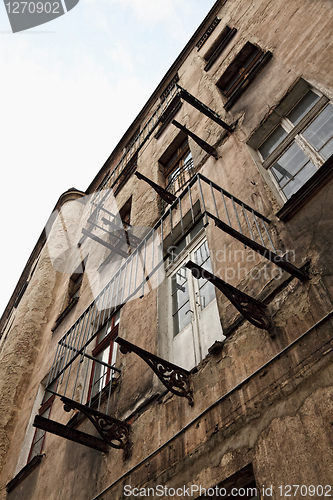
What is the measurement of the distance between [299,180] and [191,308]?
221 centimetres

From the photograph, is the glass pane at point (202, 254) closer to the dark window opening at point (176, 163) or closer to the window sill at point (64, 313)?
the dark window opening at point (176, 163)

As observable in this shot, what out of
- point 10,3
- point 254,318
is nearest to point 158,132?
point 10,3

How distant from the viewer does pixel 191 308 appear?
5145 mm

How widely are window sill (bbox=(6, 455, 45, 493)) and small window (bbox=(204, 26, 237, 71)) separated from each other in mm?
9395

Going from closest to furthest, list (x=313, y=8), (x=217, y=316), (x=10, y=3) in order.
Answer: (x=217, y=316) → (x=313, y=8) → (x=10, y=3)

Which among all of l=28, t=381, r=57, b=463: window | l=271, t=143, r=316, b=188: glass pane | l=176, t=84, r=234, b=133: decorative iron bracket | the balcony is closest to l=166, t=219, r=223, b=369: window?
the balcony

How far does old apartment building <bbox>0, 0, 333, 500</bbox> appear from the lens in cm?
303

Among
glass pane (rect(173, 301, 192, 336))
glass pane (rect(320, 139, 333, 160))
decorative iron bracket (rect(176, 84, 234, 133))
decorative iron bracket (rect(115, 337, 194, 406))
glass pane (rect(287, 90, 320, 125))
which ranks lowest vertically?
glass pane (rect(173, 301, 192, 336))

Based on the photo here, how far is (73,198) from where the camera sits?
1708 centimetres

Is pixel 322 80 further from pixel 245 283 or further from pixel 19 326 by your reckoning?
pixel 19 326

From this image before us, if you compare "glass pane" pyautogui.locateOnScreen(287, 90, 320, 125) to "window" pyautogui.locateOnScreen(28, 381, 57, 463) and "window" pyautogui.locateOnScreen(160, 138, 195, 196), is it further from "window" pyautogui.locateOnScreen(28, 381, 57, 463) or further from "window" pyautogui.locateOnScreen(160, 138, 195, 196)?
"window" pyautogui.locateOnScreen(28, 381, 57, 463)

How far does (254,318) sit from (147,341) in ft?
7.34

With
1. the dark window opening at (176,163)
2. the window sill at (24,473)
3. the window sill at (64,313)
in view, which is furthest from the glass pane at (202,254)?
the window sill at (64,313)

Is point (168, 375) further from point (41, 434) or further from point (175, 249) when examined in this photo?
point (41, 434)
